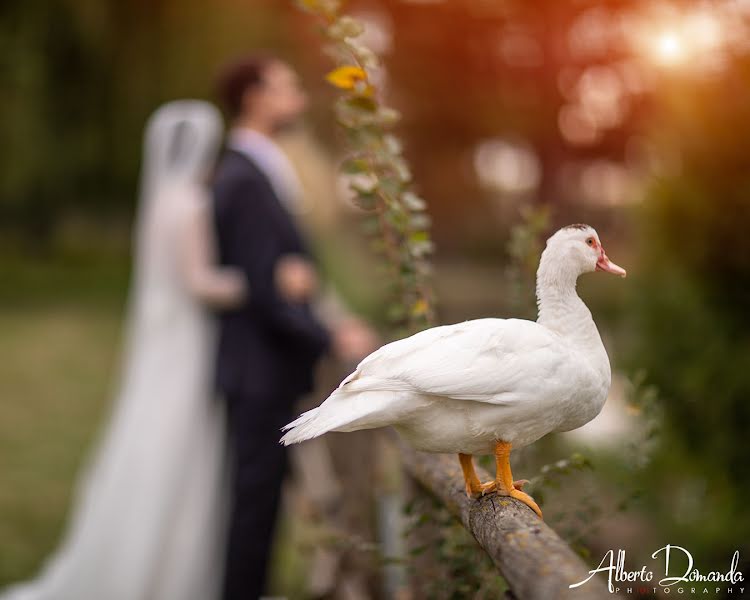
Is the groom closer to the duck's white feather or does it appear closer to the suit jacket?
the suit jacket

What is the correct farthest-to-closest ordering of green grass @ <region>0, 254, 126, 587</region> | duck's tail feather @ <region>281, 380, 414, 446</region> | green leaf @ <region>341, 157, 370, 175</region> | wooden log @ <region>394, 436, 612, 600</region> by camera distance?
green grass @ <region>0, 254, 126, 587</region> < green leaf @ <region>341, 157, 370, 175</region> < duck's tail feather @ <region>281, 380, 414, 446</region> < wooden log @ <region>394, 436, 612, 600</region>

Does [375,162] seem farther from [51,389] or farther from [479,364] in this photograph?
[51,389]

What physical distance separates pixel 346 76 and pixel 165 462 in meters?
2.44

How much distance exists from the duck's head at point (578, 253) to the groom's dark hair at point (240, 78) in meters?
2.22

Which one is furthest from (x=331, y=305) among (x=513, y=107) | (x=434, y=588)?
(x=513, y=107)

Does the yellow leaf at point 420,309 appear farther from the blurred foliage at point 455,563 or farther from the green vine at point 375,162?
the blurred foliage at point 455,563

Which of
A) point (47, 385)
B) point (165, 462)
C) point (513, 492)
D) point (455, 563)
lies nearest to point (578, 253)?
point (513, 492)

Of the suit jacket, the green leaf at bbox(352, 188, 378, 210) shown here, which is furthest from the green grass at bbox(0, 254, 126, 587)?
the green leaf at bbox(352, 188, 378, 210)

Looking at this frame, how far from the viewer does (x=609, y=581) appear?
4.36ft

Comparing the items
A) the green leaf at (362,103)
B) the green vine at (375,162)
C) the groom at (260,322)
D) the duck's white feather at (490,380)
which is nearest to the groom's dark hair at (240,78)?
the groom at (260,322)

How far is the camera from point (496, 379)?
3.79 ft

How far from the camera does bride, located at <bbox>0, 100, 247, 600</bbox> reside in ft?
11.4

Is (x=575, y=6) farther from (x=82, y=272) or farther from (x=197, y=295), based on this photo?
(x=197, y=295)

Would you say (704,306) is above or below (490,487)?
above
